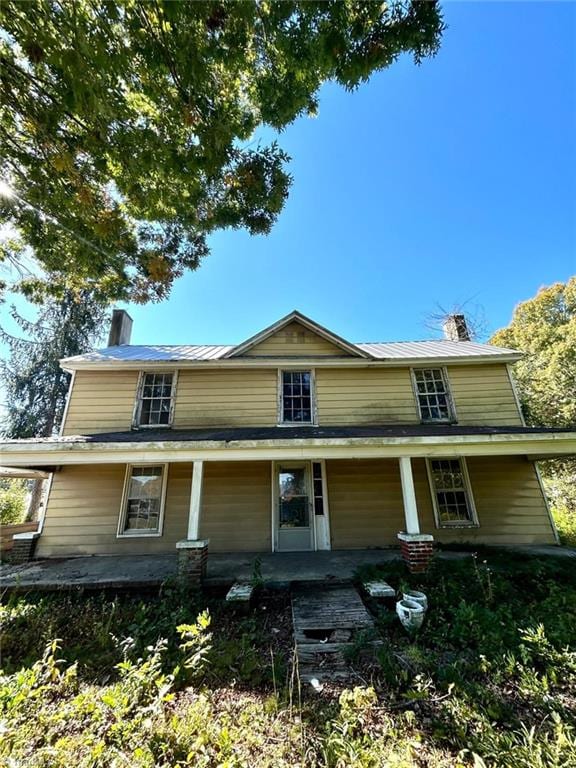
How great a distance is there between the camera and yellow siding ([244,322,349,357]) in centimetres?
919

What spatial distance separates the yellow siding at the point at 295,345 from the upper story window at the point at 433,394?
2.27 m

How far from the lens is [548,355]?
15695mm

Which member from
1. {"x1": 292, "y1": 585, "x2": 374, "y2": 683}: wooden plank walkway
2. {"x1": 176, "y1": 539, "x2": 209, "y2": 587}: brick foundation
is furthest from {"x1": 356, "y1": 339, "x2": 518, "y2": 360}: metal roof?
{"x1": 176, "y1": 539, "x2": 209, "y2": 587}: brick foundation

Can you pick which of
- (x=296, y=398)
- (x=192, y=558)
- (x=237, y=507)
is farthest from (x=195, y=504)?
(x=296, y=398)

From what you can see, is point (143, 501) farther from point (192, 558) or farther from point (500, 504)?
point (500, 504)

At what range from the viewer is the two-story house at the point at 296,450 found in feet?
19.9

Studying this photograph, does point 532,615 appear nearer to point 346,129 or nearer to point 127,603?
point 127,603

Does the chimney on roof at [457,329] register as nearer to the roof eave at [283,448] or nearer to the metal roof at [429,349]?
the metal roof at [429,349]

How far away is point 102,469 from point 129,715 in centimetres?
601

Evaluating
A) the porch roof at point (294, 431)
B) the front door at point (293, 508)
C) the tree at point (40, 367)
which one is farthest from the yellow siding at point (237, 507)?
the tree at point (40, 367)

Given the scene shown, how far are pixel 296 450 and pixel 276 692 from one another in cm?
334

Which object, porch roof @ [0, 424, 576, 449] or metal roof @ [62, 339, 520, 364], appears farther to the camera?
metal roof @ [62, 339, 520, 364]

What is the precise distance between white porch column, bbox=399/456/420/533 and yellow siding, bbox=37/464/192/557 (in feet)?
16.6

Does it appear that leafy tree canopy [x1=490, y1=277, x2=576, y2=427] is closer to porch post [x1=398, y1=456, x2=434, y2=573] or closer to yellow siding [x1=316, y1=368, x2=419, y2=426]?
yellow siding [x1=316, y1=368, x2=419, y2=426]
